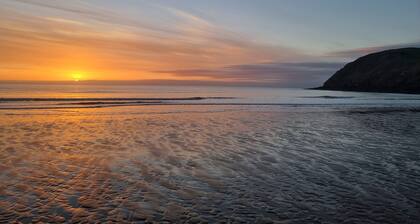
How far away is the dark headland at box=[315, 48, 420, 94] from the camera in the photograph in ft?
419

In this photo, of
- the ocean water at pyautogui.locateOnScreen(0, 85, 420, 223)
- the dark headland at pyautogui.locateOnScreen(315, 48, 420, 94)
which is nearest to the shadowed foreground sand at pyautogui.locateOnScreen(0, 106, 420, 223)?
the ocean water at pyautogui.locateOnScreen(0, 85, 420, 223)

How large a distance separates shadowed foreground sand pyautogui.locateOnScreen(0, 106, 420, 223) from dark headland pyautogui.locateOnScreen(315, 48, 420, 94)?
122m

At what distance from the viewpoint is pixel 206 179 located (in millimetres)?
8656

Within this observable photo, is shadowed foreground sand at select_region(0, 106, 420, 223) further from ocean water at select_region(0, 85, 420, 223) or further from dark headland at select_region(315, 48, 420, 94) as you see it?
dark headland at select_region(315, 48, 420, 94)

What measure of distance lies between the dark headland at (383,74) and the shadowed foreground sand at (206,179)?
121829 millimetres

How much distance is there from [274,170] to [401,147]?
Answer: 297 inches

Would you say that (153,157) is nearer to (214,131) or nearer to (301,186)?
(301,186)

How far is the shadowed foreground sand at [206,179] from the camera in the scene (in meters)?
6.20

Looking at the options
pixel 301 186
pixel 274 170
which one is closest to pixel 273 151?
pixel 274 170

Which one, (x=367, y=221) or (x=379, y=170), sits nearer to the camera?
(x=367, y=221)

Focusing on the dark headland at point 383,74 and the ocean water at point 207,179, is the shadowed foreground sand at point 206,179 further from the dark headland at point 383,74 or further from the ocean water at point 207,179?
the dark headland at point 383,74

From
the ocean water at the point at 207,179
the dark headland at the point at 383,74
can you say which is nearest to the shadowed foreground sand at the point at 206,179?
the ocean water at the point at 207,179

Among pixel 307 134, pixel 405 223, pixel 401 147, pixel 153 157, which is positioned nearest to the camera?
pixel 405 223

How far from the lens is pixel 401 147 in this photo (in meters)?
13.9
